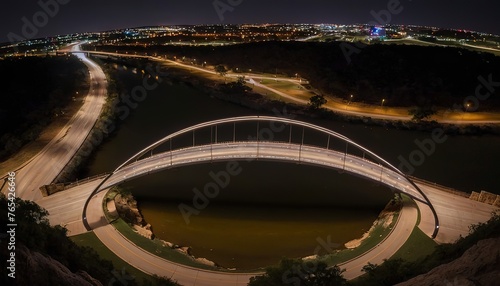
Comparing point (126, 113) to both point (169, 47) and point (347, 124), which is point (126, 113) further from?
point (169, 47)

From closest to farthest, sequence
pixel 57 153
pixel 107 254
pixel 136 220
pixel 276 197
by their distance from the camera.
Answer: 1. pixel 107 254
2. pixel 136 220
3. pixel 276 197
4. pixel 57 153

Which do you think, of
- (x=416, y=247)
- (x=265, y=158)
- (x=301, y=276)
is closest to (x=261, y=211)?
(x=265, y=158)

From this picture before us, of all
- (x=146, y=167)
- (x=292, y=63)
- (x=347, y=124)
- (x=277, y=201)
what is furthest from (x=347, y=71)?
(x=146, y=167)

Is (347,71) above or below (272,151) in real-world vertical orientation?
above

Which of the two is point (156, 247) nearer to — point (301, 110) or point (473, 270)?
point (473, 270)

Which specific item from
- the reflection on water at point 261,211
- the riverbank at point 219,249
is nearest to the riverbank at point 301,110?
the reflection on water at point 261,211

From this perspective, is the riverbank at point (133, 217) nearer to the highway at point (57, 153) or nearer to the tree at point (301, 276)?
the highway at point (57, 153)
